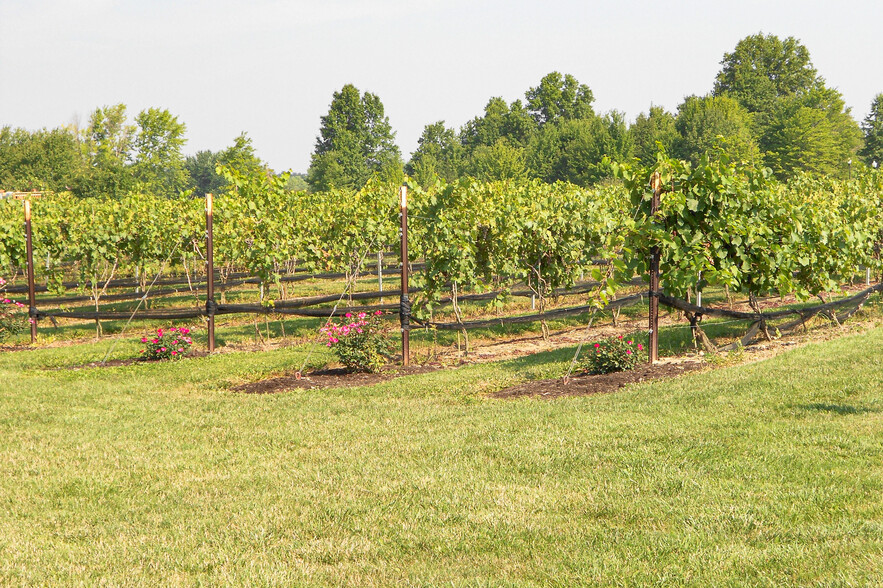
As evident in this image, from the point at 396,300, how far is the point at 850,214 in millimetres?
9748

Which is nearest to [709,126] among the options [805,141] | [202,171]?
[805,141]

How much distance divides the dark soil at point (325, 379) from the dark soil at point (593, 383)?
1776mm

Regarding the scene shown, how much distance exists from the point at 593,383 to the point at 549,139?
5793 centimetres

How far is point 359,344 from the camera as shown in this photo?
957 centimetres

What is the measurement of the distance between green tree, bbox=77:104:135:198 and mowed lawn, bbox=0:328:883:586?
1613 inches

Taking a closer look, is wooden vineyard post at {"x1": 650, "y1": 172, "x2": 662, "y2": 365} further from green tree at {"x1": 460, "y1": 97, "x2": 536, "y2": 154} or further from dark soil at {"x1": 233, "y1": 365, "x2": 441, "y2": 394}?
green tree at {"x1": 460, "y1": 97, "x2": 536, "y2": 154}

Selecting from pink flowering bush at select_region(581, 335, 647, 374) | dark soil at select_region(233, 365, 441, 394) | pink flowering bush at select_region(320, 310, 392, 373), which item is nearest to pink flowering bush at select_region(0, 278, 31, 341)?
dark soil at select_region(233, 365, 441, 394)

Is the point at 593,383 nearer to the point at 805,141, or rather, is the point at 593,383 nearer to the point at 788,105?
the point at 805,141

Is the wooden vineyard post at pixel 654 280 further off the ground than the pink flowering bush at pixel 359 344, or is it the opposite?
the wooden vineyard post at pixel 654 280

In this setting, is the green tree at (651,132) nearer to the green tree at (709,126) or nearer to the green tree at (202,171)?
the green tree at (709,126)

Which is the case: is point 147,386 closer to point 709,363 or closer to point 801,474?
point 709,363

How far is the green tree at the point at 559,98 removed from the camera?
84.1 m


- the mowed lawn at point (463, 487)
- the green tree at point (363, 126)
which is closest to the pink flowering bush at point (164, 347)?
the mowed lawn at point (463, 487)

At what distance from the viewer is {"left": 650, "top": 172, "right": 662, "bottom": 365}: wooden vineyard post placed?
9047 millimetres
